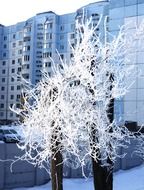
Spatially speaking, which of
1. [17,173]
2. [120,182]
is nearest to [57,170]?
[17,173]

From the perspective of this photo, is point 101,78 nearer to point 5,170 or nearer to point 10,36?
point 5,170

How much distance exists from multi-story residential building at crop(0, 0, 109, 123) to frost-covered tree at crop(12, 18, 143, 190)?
158ft

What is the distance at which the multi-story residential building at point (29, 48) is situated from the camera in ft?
197

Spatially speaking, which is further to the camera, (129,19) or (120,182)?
(129,19)

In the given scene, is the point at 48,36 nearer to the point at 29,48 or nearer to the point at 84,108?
the point at 29,48

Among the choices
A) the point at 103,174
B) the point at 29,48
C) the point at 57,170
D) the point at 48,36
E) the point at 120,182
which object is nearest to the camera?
the point at 57,170

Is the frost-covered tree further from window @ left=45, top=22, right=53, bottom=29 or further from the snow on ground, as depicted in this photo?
window @ left=45, top=22, right=53, bottom=29

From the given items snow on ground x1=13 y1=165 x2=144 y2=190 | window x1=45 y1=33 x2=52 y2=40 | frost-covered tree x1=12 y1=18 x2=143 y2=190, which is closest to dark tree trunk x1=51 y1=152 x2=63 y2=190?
frost-covered tree x1=12 y1=18 x2=143 y2=190

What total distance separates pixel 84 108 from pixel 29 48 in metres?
55.6

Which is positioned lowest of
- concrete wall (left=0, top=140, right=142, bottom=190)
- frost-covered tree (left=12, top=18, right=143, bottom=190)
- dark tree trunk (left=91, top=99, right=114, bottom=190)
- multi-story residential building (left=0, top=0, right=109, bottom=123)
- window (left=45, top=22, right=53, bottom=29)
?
concrete wall (left=0, top=140, right=142, bottom=190)

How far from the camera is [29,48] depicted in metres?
63.2

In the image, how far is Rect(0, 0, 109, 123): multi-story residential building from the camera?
60062 millimetres

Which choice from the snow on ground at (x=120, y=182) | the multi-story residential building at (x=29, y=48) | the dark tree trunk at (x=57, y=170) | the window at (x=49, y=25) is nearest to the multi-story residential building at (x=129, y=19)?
the snow on ground at (x=120, y=182)

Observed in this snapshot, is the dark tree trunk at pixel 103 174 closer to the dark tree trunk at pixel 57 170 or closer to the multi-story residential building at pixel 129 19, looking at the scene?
the dark tree trunk at pixel 57 170
